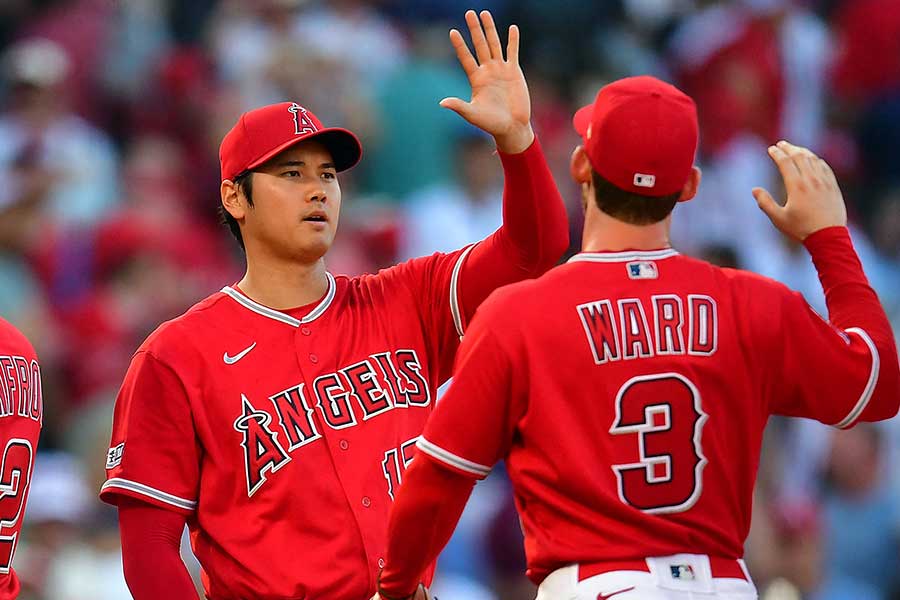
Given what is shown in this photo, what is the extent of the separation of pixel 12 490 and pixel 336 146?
1190 millimetres

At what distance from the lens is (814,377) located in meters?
3.09

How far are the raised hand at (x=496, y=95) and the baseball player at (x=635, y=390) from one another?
1.55 feet

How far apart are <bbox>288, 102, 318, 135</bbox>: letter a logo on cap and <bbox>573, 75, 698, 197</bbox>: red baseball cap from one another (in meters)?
1.00

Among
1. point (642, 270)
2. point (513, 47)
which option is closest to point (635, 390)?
point (642, 270)

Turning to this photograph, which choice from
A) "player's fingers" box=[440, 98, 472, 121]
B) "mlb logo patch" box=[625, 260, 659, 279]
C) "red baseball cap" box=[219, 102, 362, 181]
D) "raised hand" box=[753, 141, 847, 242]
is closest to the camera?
"mlb logo patch" box=[625, 260, 659, 279]

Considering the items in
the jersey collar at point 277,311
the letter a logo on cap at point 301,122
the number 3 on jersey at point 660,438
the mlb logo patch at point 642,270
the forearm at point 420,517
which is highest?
the letter a logo on cap at point 301,122

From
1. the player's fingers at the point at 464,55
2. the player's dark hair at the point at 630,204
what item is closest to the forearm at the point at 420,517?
the player's dark hair at the point at 630,204

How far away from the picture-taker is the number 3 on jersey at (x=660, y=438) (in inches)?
118

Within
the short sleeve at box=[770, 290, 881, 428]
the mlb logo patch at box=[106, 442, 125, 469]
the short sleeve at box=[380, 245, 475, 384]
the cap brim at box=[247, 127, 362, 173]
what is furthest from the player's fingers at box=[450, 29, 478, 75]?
the mlb logo patch at box=[106, 442, 125, 469]

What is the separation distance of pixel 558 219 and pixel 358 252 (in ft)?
13.5

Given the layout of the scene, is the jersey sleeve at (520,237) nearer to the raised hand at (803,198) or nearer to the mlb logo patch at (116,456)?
the raised hand at (803,198)

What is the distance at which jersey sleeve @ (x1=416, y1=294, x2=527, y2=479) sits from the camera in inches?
119

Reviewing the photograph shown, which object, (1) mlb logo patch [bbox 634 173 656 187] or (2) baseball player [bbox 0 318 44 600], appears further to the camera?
(2) baseball player [bbox 0 318 44 600]

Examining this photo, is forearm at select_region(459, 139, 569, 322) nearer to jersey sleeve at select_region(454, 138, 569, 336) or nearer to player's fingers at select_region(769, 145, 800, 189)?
jersey sleeve at select_region(454, 138, 569, 336)
